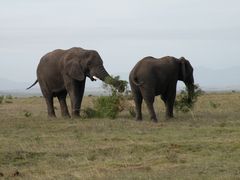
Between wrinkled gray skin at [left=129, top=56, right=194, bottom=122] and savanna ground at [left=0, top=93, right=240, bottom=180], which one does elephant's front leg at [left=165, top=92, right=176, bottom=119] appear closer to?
wrinkled gray skin at [left=129, top=56, right=194, bottom=122]

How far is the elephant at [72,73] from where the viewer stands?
2481 centimetres

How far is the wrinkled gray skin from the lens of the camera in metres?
23.2

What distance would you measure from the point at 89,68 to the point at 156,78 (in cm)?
298

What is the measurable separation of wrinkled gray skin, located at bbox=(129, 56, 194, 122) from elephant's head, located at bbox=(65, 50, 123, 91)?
53.7 inches

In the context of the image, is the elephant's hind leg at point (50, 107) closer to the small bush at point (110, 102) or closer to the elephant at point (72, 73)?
the elephant at point (72, 73)

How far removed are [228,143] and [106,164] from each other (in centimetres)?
386

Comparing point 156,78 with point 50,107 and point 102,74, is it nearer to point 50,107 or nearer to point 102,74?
point 102,74

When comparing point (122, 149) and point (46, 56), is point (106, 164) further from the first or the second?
point (46, 56)

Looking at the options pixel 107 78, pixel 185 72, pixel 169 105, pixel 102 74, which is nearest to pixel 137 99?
pixel 169 105

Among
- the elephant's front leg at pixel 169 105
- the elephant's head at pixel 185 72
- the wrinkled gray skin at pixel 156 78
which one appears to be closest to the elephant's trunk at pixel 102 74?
the wrinkled gray skin at pixel 156 78

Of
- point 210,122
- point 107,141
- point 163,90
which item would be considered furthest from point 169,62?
point 107,141

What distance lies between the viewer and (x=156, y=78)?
23.4m

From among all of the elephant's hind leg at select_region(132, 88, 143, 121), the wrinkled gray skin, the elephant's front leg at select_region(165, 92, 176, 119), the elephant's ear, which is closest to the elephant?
the elephant's ear

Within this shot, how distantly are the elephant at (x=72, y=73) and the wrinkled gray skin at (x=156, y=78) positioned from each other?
4.87 ft
